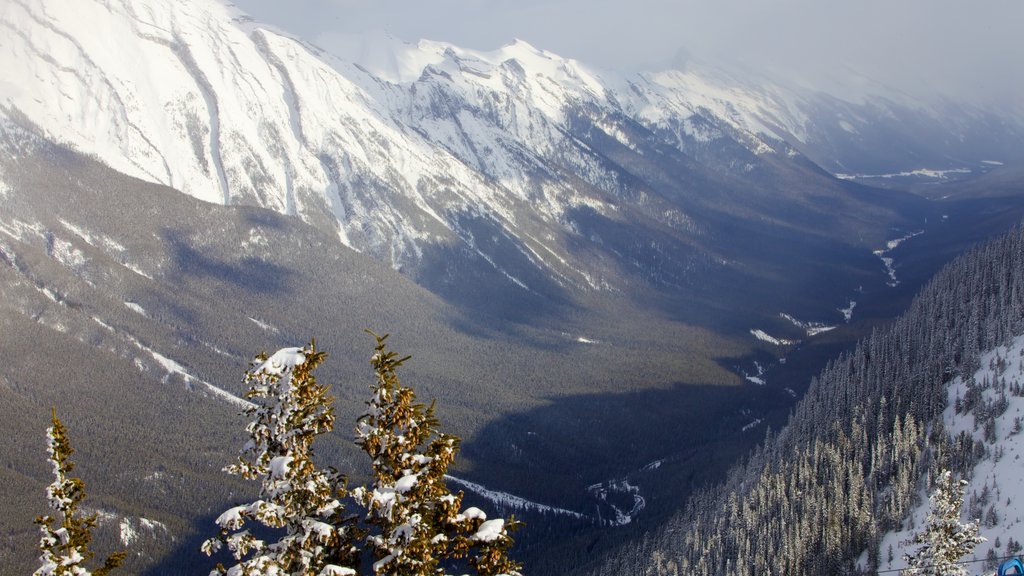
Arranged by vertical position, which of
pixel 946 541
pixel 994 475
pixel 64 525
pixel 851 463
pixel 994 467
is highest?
pixel 851 463

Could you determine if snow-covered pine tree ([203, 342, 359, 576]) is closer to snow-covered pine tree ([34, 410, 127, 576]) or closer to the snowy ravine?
snow-covered pine tree ([34, 410, 127, 576])

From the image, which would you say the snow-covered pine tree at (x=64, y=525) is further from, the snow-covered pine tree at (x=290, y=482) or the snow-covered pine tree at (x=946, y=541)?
the snow-covered pine tree at (x=946, y=541)

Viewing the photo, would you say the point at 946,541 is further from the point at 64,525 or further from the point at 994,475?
the point at 994,475

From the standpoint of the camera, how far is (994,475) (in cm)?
11556

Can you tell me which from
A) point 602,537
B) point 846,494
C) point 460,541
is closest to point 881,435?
point 846,494

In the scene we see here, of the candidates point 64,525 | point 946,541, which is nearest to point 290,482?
point 64,525

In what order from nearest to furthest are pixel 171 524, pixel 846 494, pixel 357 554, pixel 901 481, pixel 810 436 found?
pixel 357 554
pixel 901 481
pixel 846 494
pixel 810 436
pixel 171 524

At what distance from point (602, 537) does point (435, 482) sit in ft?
551

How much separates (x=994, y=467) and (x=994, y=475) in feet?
10.2

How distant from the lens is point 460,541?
79.4ft

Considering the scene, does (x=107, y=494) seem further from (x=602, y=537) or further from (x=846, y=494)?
(x=846, y=494)

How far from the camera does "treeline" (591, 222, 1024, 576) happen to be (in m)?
121

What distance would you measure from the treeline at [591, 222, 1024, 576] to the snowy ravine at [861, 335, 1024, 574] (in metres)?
Result: 1.67

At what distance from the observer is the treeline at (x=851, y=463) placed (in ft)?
398
